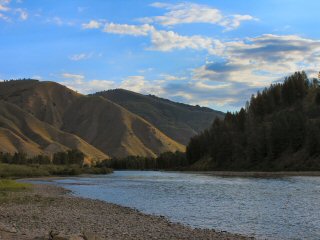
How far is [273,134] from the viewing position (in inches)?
5802

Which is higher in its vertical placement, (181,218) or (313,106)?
Answer: (313,106)

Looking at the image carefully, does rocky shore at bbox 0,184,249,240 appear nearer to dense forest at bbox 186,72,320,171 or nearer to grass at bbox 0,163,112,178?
grass at bbox 0,163,112,178

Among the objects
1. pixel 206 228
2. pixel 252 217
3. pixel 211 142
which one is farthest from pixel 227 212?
pixel 211 142

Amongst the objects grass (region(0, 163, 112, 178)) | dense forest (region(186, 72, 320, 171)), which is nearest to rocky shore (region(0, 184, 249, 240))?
grass (region(0, 163, 112, 178))

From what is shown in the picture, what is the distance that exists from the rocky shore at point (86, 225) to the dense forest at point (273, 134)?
95.5 m

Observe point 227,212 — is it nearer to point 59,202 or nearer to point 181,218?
point 181,218

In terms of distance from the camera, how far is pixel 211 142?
189 m

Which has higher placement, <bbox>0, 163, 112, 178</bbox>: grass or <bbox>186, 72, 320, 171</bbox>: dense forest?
<bbox>186, 72, 320, 171</bbox>: dense forest

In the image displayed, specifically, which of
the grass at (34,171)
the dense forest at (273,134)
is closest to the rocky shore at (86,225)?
the grass at (34,171)

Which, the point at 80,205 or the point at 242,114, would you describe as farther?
the point at 242,114

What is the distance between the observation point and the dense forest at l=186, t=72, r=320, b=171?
5315 inches

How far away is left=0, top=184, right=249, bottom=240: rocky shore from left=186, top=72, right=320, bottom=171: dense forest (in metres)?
95.5

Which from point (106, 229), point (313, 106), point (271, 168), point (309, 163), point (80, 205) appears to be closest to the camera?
point (106, 229)

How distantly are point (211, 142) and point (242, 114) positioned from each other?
18733mm
